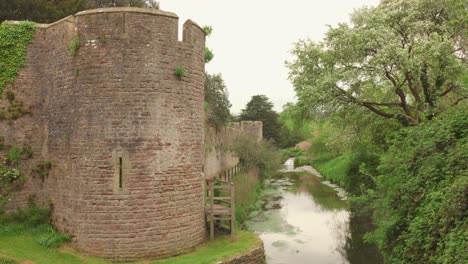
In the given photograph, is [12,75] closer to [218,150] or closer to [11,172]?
[11,172]

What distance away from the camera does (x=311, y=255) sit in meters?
14.2

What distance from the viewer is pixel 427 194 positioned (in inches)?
311

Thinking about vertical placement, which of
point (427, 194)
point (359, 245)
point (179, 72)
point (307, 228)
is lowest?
point (359, 245)

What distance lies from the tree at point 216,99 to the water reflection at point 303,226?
6.04 metres

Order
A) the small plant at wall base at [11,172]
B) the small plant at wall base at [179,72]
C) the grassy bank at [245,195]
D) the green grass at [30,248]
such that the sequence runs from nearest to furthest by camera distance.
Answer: the green grass at [30,248] < the small plant at wall base at [179,72] < the small plant at wall base at [11,172] < the grassy bank at [245,195]

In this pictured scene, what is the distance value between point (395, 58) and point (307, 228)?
930 centimetres

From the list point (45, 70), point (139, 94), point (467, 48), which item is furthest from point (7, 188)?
point (467, 48)

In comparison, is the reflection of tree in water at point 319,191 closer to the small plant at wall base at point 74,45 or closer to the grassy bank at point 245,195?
the grassy bank at point 245,195

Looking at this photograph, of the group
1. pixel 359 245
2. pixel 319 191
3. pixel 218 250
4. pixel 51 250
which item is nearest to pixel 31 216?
pixel 51 250

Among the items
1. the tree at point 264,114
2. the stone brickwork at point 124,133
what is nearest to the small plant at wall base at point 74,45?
the stone brickwork at point 124,133

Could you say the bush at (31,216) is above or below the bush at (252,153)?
below

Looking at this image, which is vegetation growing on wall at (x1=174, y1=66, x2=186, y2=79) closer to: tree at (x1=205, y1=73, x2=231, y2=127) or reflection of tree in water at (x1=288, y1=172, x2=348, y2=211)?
tree at (x1=205, y1=73, x2=231, y2=127)

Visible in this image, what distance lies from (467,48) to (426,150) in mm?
7115

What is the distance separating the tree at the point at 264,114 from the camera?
59719 mm
